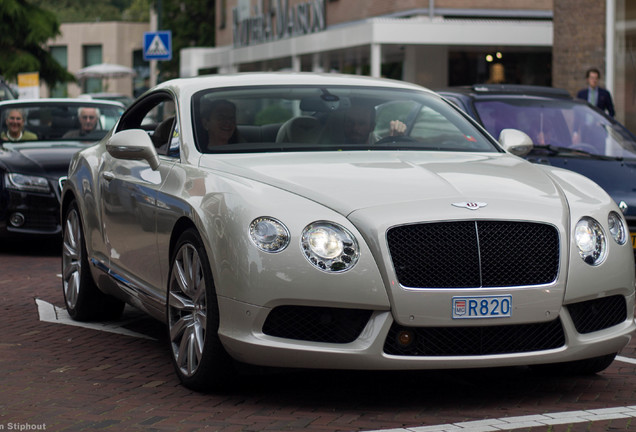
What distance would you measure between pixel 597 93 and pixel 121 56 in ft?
232

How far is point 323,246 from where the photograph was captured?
17.3 feet

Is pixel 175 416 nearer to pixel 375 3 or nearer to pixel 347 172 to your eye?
pixel 347 172

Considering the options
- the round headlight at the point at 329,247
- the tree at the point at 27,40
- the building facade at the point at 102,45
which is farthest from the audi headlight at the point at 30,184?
the building facade at the point at 102,45

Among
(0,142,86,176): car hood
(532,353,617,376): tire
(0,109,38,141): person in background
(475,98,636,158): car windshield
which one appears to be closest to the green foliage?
(0,109,38,141): person in background

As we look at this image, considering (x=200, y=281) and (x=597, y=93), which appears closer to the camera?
(x=200, y=281)

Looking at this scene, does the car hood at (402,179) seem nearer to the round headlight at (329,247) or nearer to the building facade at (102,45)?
the round headlight at (329,247)

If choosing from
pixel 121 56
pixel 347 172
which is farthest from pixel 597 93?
pixel 121 56

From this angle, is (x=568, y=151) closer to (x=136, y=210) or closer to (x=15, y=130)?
(x=136, y=210)

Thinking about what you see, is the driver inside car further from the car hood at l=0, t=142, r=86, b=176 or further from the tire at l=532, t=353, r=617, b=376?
the car hood at l=0, t=142, r=86, b=176

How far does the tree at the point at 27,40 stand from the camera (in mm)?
40219

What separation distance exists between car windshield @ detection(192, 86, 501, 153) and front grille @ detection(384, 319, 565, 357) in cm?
148

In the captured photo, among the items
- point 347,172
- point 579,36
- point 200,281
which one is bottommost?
point 200,281

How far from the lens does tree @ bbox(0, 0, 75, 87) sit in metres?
40.2

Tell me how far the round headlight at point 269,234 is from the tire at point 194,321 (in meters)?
0.37
